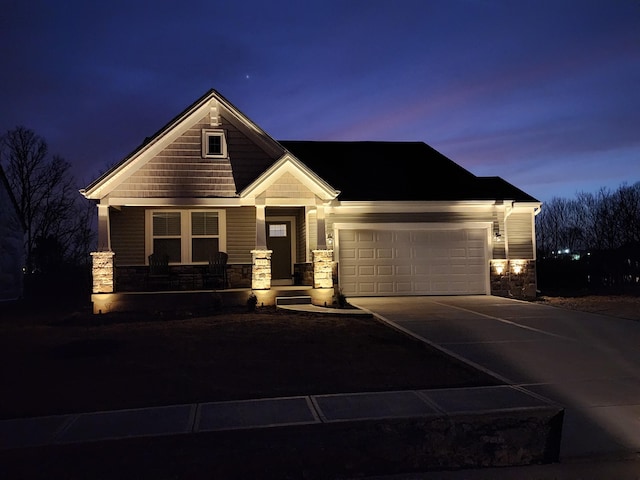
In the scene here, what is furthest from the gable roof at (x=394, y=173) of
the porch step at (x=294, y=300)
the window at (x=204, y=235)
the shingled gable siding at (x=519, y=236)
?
the window at (x=204, y=235)

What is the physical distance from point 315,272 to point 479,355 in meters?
6.95

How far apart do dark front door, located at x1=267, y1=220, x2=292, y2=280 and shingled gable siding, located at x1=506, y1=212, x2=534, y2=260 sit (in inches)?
282

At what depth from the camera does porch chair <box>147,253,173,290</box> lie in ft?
51.0

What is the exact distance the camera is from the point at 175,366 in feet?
25.1

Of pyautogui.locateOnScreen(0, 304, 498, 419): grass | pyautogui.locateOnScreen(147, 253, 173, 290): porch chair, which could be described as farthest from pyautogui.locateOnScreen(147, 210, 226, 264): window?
pyautogui.locateOnScreen(0, 304, 498, 419): grass

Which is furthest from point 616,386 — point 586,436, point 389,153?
point 389,153

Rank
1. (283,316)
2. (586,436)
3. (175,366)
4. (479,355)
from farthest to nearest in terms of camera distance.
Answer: (283,316)
(479,355)
(175,366)
(586,436)

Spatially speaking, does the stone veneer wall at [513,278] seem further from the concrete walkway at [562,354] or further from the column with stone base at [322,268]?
the column with stone base at [322,268]

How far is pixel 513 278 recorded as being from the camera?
57.5 ft

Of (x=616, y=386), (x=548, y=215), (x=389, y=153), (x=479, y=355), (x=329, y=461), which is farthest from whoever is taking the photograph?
(x=548, y=215)

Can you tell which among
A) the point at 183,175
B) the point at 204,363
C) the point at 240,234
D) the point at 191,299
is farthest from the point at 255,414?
the point at 240,234

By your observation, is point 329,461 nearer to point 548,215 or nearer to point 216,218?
point 216,218

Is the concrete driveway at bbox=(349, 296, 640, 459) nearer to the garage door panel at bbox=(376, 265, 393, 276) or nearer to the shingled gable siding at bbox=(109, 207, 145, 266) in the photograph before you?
the garage door panel at bbox=(376, 265, 393, 276)

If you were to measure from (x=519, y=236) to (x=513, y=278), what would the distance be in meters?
1.45
